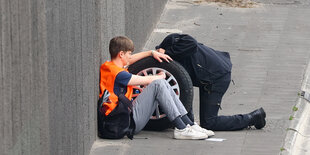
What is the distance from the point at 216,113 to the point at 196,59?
66cm

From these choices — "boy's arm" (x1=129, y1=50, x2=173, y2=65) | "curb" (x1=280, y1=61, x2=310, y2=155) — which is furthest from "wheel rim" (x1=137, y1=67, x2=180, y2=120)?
"curb" (x1=280, y1=61, x2=310, y2=155)

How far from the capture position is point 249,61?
1080 centimetres

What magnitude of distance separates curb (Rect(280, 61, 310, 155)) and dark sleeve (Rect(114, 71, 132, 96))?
1.72m

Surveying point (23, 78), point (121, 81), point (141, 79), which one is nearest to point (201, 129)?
point (141, 79)

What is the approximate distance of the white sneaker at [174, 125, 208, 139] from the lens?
7402mm

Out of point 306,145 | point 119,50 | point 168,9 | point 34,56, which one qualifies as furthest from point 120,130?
point 168,9

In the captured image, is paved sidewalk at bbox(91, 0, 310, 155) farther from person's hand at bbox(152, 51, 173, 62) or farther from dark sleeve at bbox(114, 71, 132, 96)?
person's hand at bbox(152, 51, 173, 62)

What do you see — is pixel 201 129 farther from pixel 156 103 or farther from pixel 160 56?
pixel 160 56

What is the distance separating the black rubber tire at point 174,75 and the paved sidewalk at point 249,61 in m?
0.13

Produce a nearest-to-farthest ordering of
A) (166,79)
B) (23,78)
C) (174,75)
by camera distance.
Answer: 1. (23,78)
2. (174,75)
3. (166,79)

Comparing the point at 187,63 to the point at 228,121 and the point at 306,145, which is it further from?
the point at 306,145

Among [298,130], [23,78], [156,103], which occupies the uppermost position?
[23,78]

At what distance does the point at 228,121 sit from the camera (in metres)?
7.84

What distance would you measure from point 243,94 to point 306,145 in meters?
1.72
